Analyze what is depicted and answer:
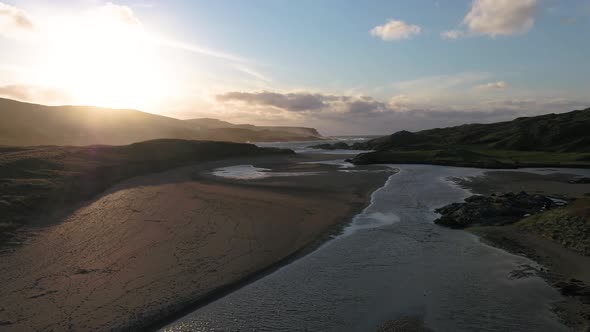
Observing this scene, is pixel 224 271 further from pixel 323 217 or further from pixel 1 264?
pixel 323 217

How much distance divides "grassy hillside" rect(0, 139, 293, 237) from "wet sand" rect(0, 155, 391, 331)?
1.92 m

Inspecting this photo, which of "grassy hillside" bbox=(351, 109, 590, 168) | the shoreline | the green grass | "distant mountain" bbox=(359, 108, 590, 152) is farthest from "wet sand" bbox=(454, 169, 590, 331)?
"distant mountain" bbox=(359, 108, 590, 152)

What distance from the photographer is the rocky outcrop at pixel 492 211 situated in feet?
62.4

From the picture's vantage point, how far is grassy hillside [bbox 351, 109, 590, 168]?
51.9 metres

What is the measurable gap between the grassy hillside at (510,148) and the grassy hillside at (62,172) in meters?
33.9

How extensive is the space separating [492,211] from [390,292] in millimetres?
12135

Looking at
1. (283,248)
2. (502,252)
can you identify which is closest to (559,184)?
(502,252)

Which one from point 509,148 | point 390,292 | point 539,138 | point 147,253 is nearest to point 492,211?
point 390,292

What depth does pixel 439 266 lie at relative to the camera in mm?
13352

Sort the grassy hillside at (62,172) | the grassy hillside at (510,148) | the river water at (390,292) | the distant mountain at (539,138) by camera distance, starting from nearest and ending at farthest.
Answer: the river water at (390,292) → the grassy hillside at (62,172) → the grassy hillside at (510,148) → the distant mountain at (539,138)

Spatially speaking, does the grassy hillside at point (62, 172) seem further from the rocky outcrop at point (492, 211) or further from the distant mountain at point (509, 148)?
the distant mountain at point (509, 148)

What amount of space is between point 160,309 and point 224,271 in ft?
9.97

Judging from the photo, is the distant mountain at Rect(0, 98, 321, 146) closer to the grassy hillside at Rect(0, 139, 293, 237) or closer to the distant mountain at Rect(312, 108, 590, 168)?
the grassy hillside at Rect(0, 139, 293, 237)

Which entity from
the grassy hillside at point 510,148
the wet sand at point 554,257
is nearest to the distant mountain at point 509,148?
the grassy hillside at point 510,148
